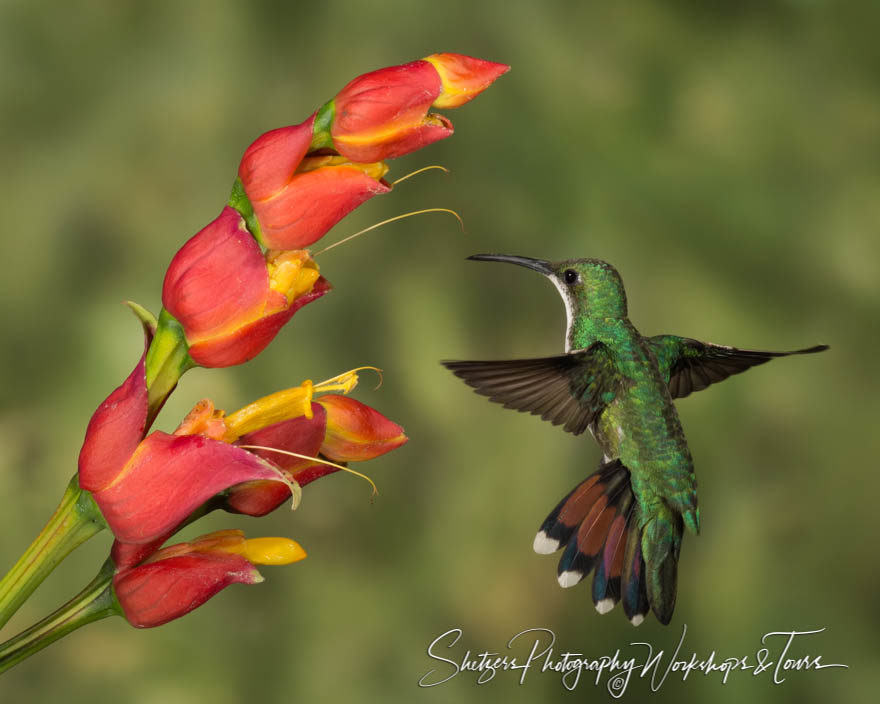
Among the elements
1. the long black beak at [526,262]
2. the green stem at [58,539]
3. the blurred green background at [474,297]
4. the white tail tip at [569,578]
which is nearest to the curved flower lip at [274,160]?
the green stem at [58,539]

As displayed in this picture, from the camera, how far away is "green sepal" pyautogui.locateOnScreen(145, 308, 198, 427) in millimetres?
334

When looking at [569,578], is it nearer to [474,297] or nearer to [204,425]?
[204,425]

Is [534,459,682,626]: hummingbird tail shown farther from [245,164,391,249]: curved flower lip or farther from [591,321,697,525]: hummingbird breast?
[245,164,391,249]: curved flower lip

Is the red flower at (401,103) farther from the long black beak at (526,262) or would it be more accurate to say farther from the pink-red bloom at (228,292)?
the long black beak at (526,262)

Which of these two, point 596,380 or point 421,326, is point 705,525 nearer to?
point 421,326

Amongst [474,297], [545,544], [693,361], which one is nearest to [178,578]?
[545,544]

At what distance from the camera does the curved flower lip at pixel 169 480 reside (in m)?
0.31

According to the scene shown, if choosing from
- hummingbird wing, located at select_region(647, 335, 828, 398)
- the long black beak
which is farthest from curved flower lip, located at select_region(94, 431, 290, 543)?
hummingbird wing, located at select_region(647, 335, 828, 398)

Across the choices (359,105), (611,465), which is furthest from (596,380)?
(359,105)

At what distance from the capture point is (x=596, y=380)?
0.59 m

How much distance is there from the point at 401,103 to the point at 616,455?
1.15ft

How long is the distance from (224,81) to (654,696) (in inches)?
27.3

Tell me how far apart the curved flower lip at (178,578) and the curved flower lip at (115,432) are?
37 millimetres

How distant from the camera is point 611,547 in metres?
0.59
